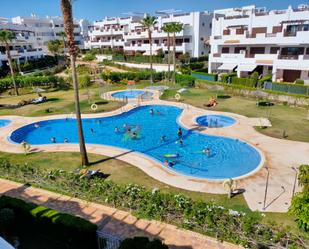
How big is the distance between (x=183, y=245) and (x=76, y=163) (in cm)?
1271

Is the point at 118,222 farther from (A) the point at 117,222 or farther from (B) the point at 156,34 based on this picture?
(B) the point at 156,34

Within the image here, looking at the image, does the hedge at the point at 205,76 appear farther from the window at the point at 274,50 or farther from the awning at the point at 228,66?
the window at the point at 274,50

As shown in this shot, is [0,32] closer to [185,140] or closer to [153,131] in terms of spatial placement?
[153,131]

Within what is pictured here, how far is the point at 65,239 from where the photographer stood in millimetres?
12305

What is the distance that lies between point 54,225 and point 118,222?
10.3 feet

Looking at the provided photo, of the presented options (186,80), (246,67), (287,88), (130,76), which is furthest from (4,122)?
(246,67)

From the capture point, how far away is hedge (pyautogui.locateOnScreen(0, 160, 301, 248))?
11.5m

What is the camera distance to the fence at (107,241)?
37.0ft

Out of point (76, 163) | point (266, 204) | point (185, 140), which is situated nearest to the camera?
point (266, 204)

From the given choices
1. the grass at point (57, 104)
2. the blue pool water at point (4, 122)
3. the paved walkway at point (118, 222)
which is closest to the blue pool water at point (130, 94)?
the grass at point (57, 104)

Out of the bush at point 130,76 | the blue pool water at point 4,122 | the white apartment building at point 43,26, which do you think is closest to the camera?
the blue pool water at point 4,122

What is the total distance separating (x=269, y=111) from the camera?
33.8 m

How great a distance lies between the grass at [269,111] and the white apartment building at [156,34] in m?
27.9

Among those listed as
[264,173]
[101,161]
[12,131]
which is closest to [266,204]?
[264,173]
